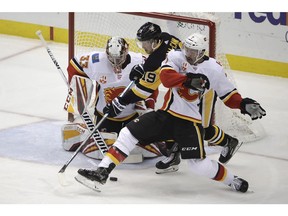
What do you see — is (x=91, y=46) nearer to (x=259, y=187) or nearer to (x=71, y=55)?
(x=71, y=55)

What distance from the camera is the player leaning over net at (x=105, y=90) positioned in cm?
690

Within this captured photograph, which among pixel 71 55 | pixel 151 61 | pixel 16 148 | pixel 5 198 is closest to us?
pixel 5 198

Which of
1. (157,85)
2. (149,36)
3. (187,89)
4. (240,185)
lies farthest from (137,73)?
(240,185)

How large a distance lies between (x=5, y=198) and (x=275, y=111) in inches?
104

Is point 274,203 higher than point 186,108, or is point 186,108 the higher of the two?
point 186,108

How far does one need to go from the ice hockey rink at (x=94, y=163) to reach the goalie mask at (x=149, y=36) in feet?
2.52

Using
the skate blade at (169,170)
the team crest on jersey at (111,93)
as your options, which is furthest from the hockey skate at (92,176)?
the team crest on jersey at (111,93)

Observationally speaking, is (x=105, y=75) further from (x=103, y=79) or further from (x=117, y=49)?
(x=117, y=49)

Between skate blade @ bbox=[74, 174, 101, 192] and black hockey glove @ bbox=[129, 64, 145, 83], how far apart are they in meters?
0.70

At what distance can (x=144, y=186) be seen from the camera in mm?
6500

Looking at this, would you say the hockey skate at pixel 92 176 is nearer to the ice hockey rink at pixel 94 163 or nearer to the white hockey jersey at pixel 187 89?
the ice hockey rink at pixel 94 163

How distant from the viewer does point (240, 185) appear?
6.39 m

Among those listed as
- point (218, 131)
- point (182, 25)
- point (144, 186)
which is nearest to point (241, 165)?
point (218, 131)

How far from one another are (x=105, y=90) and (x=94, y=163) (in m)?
0.46
